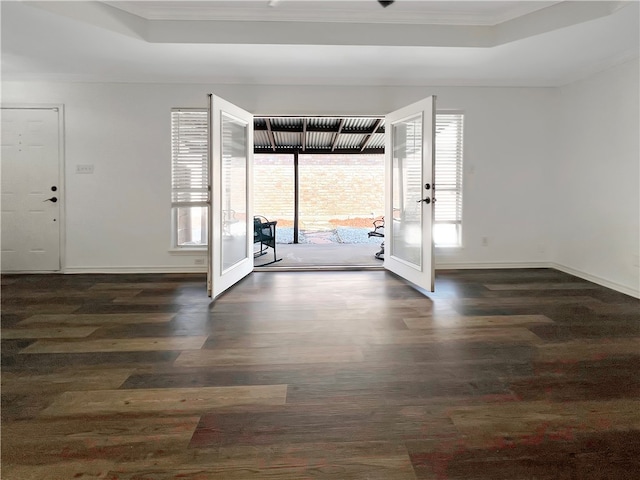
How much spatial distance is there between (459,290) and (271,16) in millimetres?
3330

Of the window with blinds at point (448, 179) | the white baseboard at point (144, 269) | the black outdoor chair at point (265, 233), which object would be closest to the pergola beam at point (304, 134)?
the black outdoor chair at point (265, 233)

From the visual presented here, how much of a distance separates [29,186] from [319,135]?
5276 millimetres

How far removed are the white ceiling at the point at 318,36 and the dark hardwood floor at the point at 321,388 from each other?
98.6 inches

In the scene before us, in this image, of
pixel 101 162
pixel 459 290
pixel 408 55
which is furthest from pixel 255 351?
pixel 101 162

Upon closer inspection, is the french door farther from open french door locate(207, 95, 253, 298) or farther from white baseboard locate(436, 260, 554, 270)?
white baseboard locate(436, 260, 554, 270)

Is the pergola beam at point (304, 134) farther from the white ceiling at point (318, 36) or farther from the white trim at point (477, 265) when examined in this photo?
the white trim at point (477, 265)

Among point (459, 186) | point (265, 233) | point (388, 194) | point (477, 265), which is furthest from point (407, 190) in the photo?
point (265, 233)

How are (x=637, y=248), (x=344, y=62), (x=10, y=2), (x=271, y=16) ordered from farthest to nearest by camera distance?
(x=344, y=62)
(x=637, y=248)
(x=271, y=16)
(x=10, y=2)

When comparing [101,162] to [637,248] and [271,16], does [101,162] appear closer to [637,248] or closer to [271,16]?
[271,16]

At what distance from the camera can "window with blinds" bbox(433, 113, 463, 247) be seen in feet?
15.8

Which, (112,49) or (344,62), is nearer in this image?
(112,49)

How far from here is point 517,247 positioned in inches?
195

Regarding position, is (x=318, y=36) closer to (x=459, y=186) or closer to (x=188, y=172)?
(x=188, y=172)

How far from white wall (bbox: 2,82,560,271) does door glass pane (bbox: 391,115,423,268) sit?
0.63 meters
